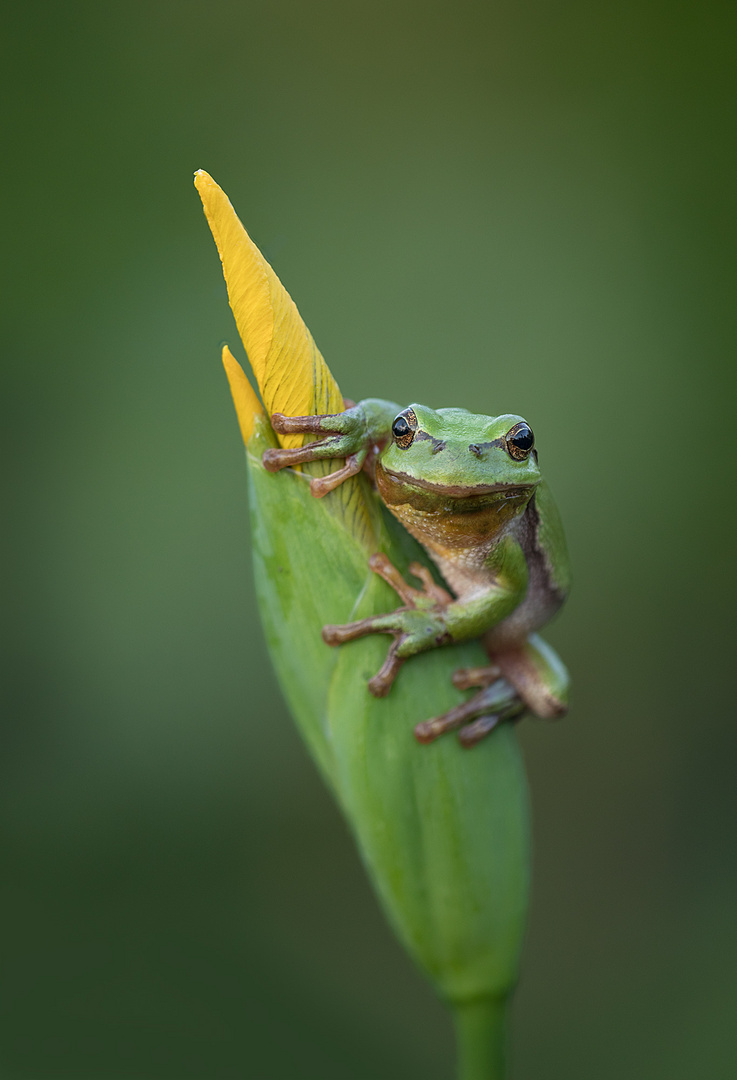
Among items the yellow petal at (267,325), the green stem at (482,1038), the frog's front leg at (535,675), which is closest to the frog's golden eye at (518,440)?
the yellow petal at (267,325)

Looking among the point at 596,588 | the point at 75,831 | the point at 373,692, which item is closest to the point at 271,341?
the point at 373,692

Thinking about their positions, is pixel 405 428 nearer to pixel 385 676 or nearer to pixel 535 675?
pixel 385 676

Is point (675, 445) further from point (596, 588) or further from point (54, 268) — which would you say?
point (54, 268)

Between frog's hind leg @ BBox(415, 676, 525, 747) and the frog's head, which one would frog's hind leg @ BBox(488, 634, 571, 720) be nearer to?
frog's hind leg @ BBox(415, 676, 525, 747)

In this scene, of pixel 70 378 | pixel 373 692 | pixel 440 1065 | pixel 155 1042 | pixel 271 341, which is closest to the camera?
pixel 271 341

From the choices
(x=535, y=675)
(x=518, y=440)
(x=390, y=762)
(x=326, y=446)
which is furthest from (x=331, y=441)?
(x=535, y=675)

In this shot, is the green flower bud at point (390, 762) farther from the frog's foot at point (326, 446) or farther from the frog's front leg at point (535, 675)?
the frog's front leg at point (535, 675)
